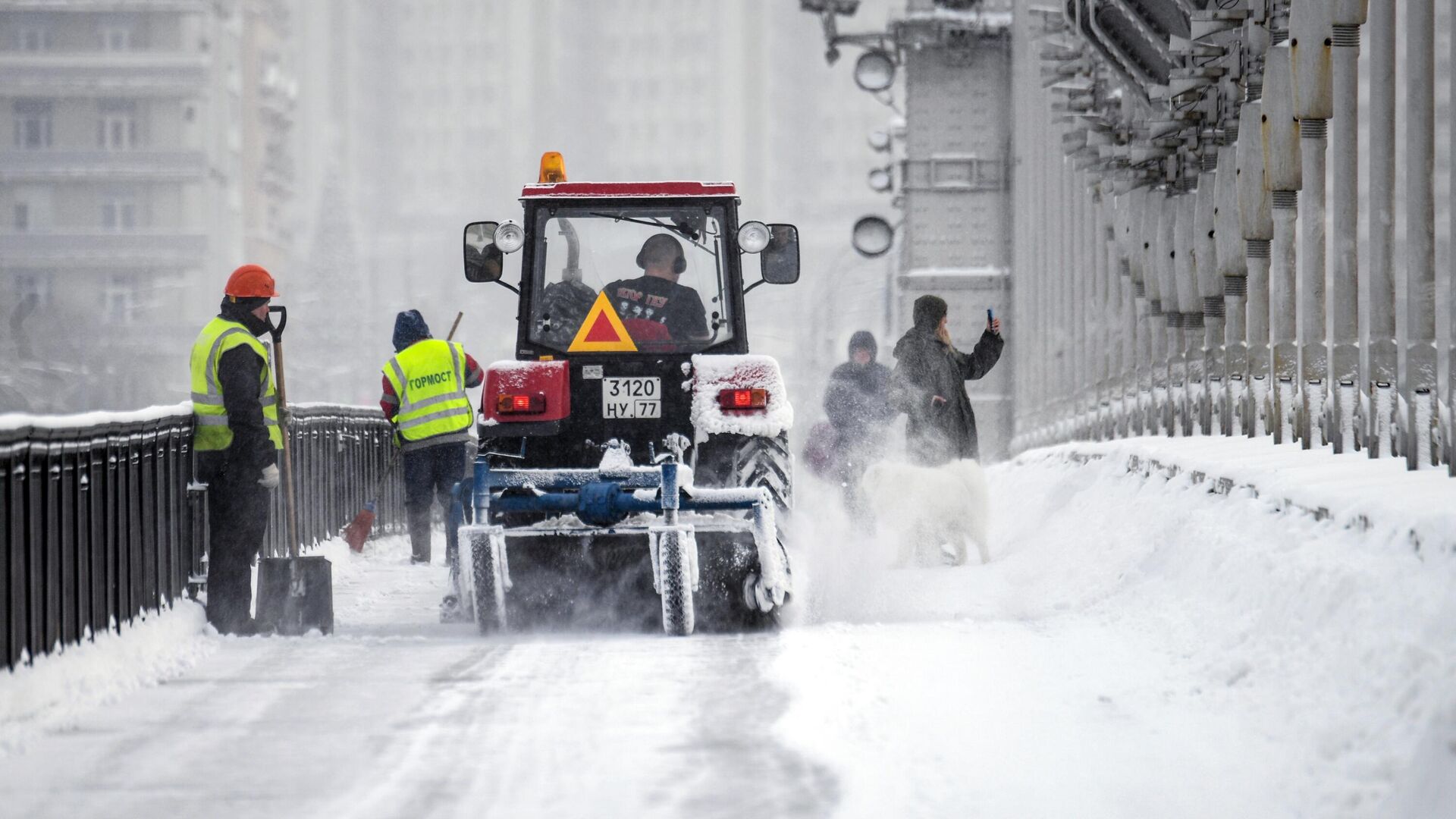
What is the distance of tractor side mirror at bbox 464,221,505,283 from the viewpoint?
30.0ft

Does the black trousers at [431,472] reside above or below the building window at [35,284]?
below

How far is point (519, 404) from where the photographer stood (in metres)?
8.91

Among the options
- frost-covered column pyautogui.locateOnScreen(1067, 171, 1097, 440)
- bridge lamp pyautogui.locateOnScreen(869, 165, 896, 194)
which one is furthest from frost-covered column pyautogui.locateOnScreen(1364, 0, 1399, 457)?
bridge lamp pyautogui.locateOnScreen(869, 165, 896, 194)

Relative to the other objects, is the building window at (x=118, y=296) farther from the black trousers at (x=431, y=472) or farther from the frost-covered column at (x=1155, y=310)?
the black trousers at (x=431, y=472)

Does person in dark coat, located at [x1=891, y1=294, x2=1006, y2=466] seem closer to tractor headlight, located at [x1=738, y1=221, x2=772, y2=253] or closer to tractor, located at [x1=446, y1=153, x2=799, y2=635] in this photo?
tractor, located at [x1=446, y1=153, x2=799, y2=635]

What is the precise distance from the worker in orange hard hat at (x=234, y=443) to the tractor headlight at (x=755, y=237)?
2179mm

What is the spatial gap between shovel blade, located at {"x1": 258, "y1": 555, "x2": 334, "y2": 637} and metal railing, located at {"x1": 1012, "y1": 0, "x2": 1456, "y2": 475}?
15.3 feet

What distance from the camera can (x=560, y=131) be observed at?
156 metres

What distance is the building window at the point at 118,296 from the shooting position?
85500mm

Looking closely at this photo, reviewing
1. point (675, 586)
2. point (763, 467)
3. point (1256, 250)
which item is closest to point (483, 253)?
point (763, 467)

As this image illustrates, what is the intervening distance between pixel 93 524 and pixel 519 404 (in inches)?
84.9

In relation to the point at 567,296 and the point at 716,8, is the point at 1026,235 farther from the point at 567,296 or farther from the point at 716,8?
the point at 716,8

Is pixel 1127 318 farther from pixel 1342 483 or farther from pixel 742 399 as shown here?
pixel 1342 483

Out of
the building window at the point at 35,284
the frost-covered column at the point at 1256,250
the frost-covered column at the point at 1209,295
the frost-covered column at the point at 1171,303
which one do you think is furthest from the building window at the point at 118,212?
the frost-covered column at the point at 1256,250
